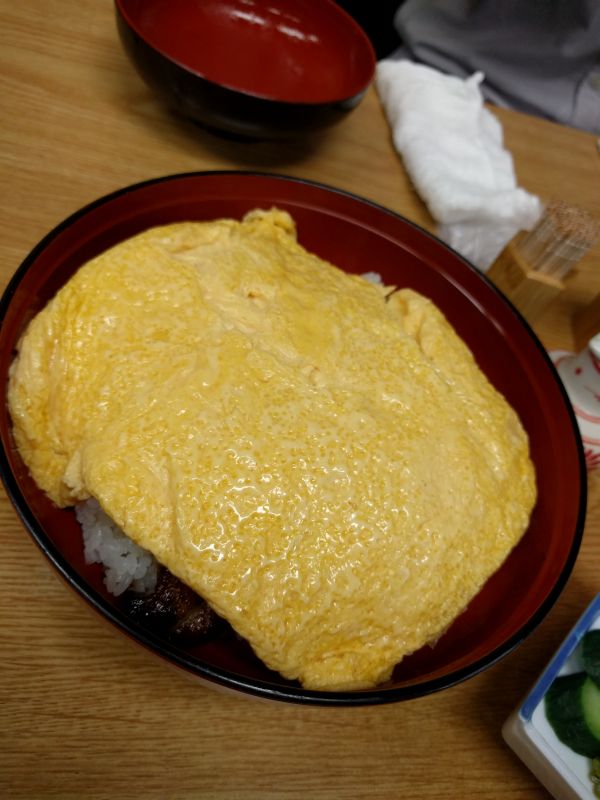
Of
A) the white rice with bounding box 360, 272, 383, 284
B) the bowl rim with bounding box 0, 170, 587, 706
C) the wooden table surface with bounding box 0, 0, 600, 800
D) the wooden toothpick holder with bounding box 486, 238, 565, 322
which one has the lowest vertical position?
the wooden table surface with bounding box 0, 0, 600, 800

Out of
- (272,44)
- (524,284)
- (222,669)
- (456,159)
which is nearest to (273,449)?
(222,669)

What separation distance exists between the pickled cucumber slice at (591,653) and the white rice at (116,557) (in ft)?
2.81

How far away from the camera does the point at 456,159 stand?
2.01 meters

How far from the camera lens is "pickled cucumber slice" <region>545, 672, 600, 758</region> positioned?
1.01m

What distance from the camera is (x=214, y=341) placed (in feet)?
3.57

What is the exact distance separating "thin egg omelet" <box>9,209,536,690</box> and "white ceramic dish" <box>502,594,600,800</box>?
0.21 m

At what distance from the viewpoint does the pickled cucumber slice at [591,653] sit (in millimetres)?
1058

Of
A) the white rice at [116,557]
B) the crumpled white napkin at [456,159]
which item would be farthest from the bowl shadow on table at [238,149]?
the white rice at [116,557]

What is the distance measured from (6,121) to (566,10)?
268cm

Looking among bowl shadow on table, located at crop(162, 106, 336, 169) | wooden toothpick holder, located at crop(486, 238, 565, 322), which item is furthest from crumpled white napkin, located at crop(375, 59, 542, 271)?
bowl shadow on table, located at crop(162, 106, 336, 169)

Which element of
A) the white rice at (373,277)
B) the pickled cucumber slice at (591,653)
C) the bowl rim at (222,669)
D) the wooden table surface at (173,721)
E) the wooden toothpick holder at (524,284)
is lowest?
the wooden table surface at (173,721)

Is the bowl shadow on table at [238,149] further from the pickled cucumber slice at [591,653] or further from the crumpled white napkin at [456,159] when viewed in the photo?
the pickled cucumber slice at [591,653]

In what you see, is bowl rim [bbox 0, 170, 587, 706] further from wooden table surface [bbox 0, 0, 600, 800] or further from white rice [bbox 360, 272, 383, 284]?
white rice [bbox 360, 272, 383, 284]

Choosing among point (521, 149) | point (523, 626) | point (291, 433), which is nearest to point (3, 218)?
point (291, 433)
